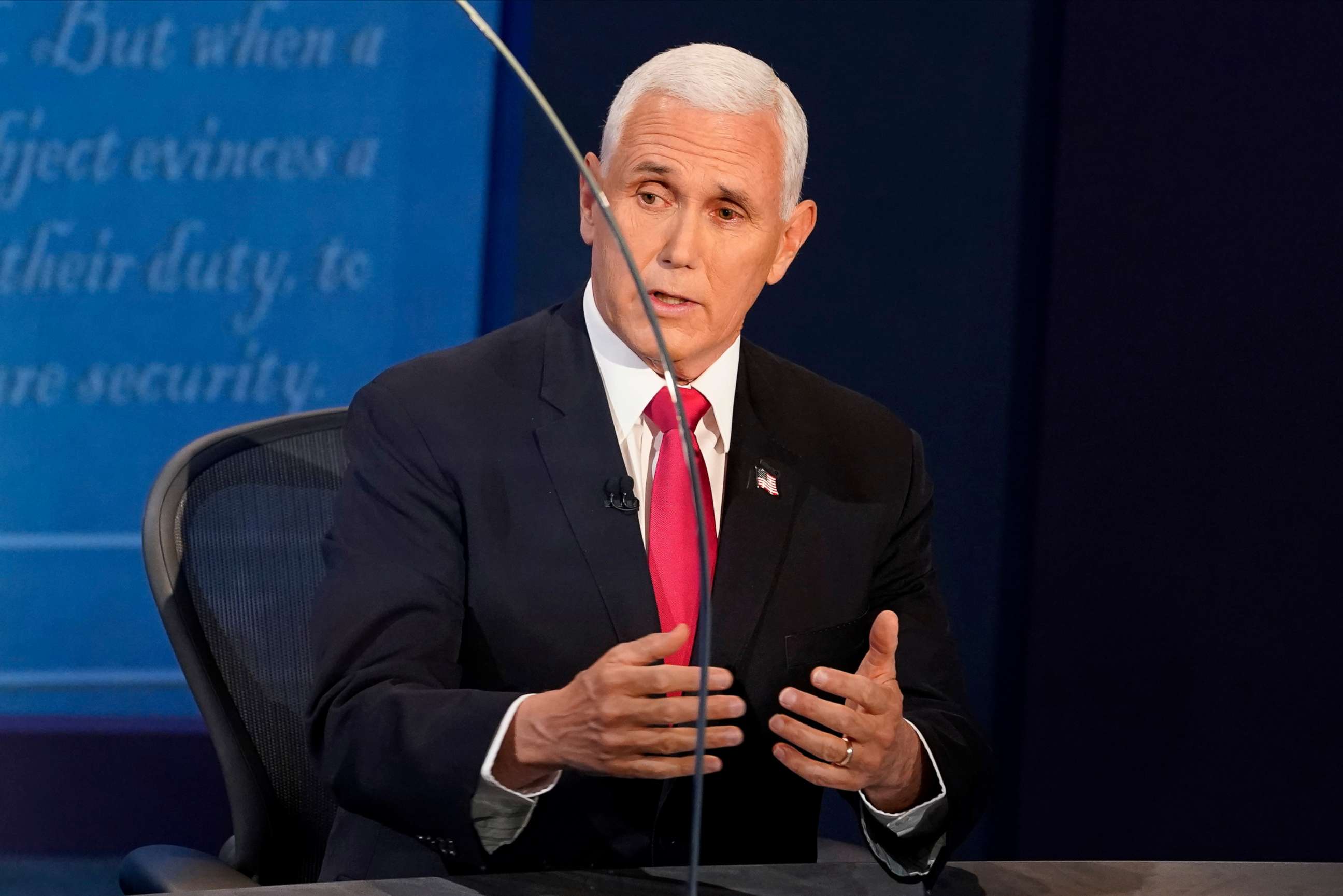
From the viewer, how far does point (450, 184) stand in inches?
113

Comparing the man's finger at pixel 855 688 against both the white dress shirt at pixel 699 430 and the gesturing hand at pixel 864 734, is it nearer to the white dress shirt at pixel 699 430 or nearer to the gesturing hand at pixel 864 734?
the gesturing hand at pixel 864 734

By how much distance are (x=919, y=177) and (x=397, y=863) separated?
174 cm

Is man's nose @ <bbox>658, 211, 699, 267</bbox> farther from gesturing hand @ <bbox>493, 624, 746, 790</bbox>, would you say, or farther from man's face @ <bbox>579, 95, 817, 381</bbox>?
gesturing hand @ <bbox>493, 624, 746, 790</bbox>

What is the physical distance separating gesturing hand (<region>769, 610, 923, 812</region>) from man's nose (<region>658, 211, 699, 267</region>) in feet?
1.57

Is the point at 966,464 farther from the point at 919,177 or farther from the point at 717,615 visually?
the point at 717,615

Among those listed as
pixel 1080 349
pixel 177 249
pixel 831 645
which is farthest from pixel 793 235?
pixel 177 249

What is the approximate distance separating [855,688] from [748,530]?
36cm

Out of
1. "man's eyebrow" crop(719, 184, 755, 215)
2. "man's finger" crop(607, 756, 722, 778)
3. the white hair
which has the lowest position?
"man's finger" crop(607, 756, 722, 778)

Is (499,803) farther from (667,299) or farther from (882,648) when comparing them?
(667,299)

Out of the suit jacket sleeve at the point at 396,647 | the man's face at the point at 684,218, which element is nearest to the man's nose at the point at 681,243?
the man's face at the point at 684,218

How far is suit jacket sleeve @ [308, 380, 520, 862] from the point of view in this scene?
132 cm

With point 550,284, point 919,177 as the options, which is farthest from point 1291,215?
point 550,284

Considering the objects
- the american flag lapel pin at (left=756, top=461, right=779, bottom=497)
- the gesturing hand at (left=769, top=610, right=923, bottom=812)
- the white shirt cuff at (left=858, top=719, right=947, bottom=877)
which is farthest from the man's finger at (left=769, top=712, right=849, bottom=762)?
the american flag lapel pin at (left=756, top=461, right=779, bottom=497)

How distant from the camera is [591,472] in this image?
1.61 meters
